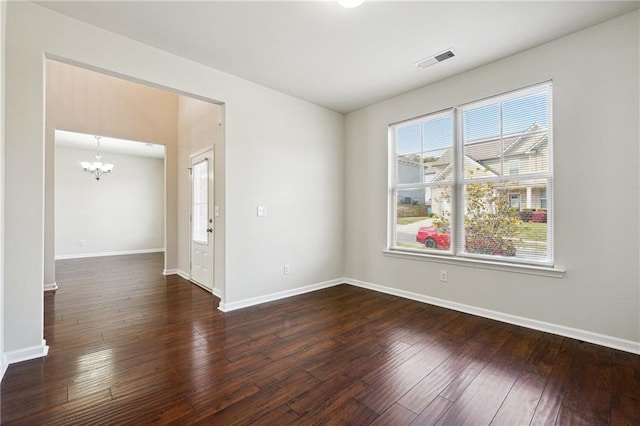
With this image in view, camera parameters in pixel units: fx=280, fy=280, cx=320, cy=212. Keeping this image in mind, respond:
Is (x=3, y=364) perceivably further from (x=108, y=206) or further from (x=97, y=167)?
(x=108, y=206)

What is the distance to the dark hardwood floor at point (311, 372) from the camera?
1655mm

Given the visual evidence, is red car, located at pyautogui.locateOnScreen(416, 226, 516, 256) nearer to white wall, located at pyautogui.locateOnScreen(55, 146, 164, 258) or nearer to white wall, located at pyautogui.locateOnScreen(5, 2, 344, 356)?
white wall, located at pyautogui.locateOnScreen(5, 2, 344, 356)

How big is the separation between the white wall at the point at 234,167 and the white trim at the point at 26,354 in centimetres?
2

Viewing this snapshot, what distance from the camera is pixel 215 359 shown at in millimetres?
2270

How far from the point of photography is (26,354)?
7.32 ft

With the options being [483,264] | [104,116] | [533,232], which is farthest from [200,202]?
[533,232]

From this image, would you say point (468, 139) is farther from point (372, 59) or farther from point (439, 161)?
point (372, 59)

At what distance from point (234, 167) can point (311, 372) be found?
245 cm

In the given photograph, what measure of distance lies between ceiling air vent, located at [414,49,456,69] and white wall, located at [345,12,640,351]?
0.52 meters

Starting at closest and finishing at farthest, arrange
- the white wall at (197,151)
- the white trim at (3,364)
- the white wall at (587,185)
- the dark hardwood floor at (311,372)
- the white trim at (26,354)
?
the dark hardwood floor at (311,372)
the white trim at (3,364)
the white trim at (26,354)
the white wall at (587,185)
the white wall at (197,151)

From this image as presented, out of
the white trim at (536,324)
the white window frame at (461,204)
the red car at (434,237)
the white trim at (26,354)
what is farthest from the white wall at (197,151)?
the red car at (434,237)

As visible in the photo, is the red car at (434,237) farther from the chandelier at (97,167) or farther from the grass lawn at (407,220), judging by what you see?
the chandelier at (97,167)

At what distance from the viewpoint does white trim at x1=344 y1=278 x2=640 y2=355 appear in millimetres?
2395

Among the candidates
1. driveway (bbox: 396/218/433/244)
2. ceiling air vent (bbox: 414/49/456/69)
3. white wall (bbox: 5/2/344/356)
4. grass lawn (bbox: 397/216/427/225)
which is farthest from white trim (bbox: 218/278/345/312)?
ceiling air vent (bbox: 414/49/456/69)
